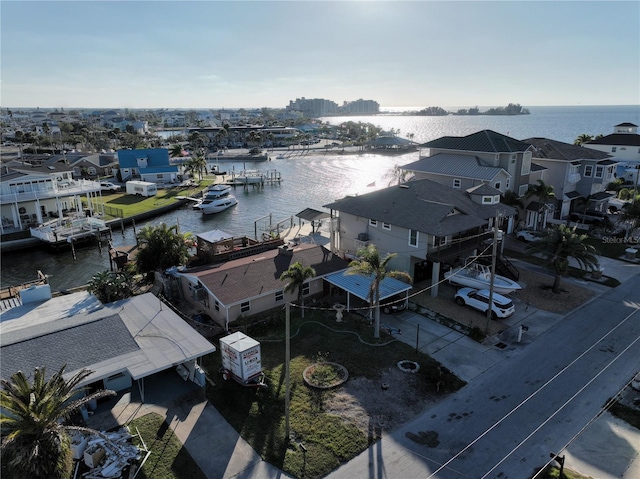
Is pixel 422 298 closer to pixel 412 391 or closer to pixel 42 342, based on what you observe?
pixel 412 391

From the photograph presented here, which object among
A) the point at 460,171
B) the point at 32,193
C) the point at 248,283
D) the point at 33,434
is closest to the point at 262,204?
the point at 32,193

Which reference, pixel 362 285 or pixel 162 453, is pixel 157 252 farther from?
pixel 162 453

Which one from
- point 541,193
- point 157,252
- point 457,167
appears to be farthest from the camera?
point 457,167

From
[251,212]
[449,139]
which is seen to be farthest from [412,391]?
[251,212]

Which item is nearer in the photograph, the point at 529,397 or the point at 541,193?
the point at 529,397

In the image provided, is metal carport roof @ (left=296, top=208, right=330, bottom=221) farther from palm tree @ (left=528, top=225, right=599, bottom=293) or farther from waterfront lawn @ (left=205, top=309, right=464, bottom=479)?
palm tree @ (left=528, top=225, right=599, bottom=293)

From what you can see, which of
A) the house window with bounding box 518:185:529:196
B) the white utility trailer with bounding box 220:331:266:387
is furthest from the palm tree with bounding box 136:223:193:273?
the house window with bounding box 518:185:529:196
